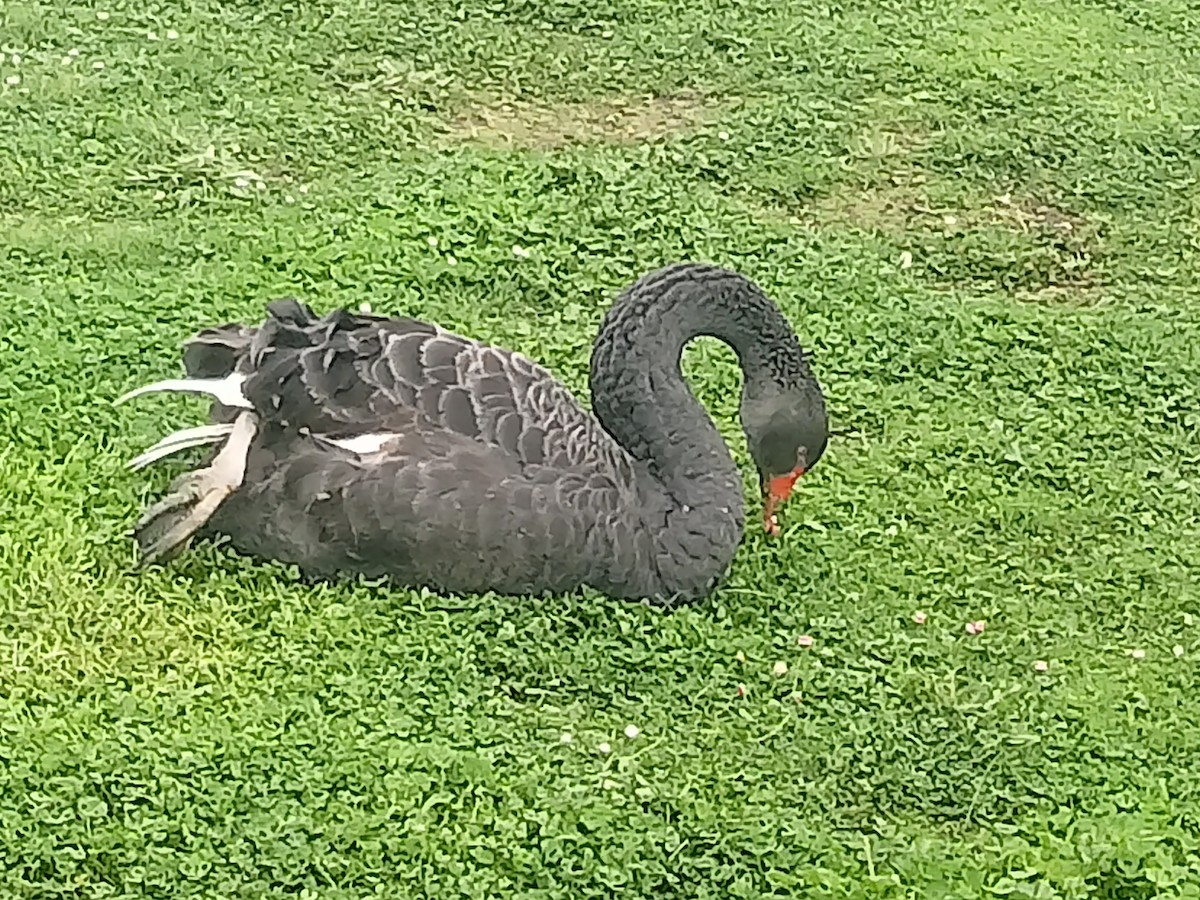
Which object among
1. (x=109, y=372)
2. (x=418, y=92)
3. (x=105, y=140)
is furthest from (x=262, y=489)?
(x=418, y=92)

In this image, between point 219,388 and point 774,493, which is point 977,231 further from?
point 219,388

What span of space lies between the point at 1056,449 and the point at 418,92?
104 inches

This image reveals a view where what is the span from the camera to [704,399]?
5.04 metres

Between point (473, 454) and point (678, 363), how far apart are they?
58 centimetres

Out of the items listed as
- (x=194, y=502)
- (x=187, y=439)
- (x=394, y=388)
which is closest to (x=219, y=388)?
(x=187, y=439)

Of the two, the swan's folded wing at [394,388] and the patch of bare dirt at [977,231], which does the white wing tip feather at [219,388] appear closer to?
the swan's folded wing at [394,388]

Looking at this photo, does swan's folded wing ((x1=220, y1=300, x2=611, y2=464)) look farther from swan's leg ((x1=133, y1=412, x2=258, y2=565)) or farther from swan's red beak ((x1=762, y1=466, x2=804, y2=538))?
swan's red beak ((x1=762, y1=466, x2=804, y2=538))

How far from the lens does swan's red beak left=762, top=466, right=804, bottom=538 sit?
14.4 ft

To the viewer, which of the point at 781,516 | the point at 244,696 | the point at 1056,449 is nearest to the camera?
the point at 244,696

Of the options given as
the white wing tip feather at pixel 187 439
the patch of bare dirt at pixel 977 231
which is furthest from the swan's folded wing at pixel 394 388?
the patch of bare dirt at pixel 977 231

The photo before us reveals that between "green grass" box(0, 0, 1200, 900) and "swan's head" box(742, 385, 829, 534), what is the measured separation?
198mm

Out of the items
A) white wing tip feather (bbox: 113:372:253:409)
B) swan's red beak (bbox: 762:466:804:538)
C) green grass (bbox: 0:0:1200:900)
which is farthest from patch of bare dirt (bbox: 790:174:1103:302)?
white wing tip feather (bbox: 113:372:253:409)

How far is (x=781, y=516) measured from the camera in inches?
179

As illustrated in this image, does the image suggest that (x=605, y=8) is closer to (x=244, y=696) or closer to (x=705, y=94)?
(x=705, y=94)
